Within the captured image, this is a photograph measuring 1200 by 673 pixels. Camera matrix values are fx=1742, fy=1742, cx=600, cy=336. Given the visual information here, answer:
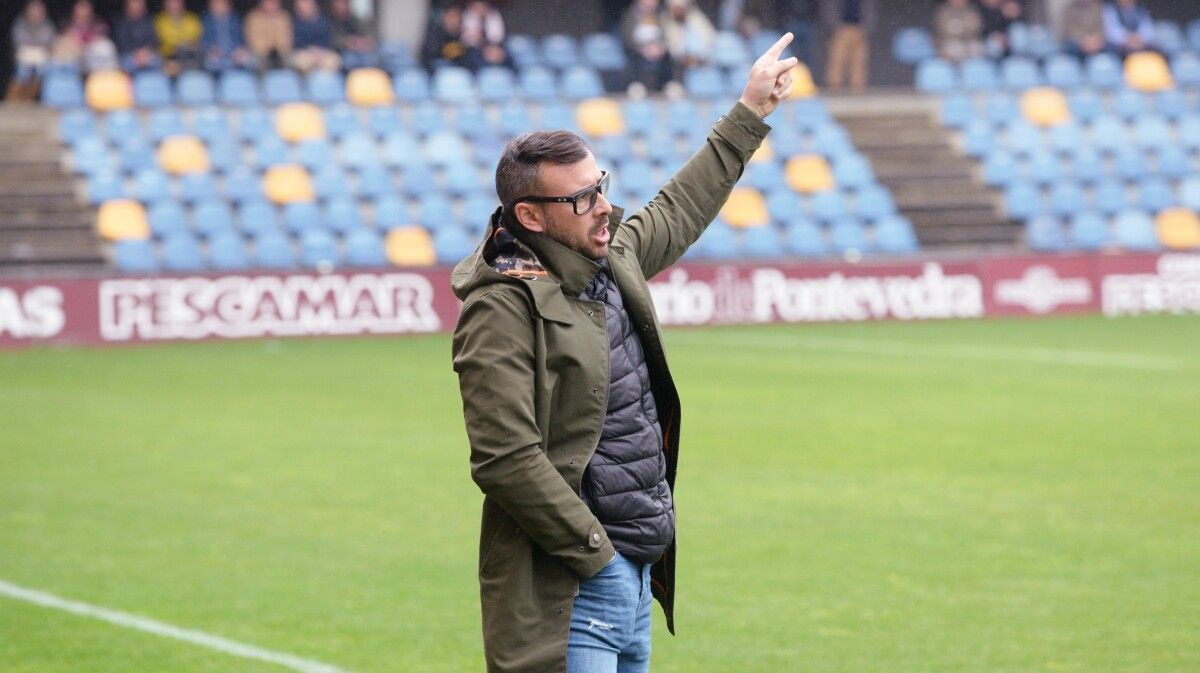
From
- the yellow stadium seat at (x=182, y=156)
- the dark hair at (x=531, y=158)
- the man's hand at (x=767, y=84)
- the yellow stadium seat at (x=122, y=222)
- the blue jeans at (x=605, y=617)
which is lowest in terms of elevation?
the blue jeans at (x=605, y=617)

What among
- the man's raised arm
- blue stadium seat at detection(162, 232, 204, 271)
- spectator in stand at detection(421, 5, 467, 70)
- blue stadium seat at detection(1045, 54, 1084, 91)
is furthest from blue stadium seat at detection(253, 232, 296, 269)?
the man's raised arm

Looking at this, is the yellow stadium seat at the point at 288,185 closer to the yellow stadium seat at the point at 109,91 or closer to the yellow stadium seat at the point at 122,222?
the yellow stadium seat at the point at 122,222

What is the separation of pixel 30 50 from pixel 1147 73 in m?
19.4

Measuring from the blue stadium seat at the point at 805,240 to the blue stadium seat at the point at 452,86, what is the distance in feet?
18.3

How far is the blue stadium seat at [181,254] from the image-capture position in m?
23.4

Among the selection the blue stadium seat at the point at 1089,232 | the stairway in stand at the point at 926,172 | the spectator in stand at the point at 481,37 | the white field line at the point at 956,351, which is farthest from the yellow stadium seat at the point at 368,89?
the blue stadium seat at the point at 1089,232

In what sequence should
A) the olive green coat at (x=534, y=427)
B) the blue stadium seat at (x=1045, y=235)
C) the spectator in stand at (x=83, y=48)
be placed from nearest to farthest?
1. the olive green coat at (x=534, y=427)
2. the spectator in stand at (x=83, y=48)
3. the blue stadium seat at (x=1045, y=235)

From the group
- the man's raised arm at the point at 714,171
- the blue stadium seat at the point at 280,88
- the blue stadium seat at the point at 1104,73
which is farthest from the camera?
the blue stadium seat at the point at 1104,73

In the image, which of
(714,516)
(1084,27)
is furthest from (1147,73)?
(714,516)

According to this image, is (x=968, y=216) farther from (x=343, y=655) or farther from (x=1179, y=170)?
(x=343, y=655)

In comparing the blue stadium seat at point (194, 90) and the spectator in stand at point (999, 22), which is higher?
the spectator in stand at point (999, 22)

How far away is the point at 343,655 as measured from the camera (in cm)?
725

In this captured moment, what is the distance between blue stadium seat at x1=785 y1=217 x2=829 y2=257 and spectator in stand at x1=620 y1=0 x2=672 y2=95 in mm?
4131

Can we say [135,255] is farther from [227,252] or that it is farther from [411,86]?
[411,86]
